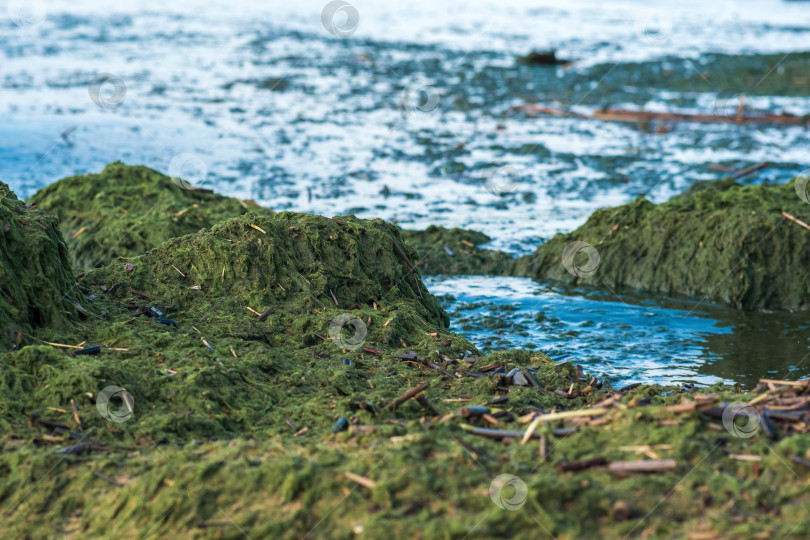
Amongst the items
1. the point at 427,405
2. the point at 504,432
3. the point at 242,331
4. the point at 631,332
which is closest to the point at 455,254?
the point at 631,332

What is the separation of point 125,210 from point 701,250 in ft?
22.7

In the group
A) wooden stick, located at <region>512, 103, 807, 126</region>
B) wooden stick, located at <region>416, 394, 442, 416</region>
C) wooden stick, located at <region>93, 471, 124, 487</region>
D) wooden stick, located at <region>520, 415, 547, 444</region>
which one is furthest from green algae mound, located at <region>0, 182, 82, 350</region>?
wooden stick, located at <region>512, 103, 807, 126</region>

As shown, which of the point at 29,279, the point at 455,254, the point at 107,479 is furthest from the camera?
the point at 455,254

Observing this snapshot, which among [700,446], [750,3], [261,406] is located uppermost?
[750,3]

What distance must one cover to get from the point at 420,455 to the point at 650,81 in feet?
64.5

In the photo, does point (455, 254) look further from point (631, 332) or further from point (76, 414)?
point (76, 414)

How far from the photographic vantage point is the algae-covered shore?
12.3 feet

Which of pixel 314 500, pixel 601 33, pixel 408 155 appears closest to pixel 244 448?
pixel 314 500

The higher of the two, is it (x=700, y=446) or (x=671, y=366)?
(x=700, y=446)

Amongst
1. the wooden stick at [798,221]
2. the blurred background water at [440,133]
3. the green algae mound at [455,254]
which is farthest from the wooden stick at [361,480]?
the wooden stick at [798,221]

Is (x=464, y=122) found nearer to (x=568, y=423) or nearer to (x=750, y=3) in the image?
(x=568, y=423)

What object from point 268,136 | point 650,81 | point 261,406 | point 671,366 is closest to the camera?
point 261,406

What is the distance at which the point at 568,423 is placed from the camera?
4.45m

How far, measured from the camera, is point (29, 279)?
225 inches
